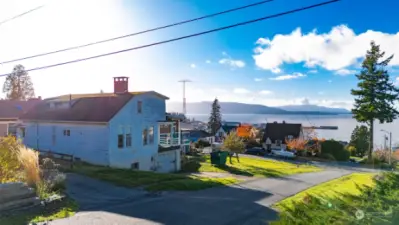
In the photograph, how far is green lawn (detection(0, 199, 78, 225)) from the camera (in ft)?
29.0

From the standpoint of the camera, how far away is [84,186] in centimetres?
1477

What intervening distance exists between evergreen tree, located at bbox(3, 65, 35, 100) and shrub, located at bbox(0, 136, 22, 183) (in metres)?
59.0

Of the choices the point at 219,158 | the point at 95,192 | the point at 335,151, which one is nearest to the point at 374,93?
the point at 335,151

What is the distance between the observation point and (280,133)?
220 feet

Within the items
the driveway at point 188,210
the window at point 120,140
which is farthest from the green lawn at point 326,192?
the window at point 120,140

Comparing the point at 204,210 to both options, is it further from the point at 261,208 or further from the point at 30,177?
the point at 30,177

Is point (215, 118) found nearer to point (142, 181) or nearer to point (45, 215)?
point (142, 181)

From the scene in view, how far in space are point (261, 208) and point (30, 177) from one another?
8.72 meters

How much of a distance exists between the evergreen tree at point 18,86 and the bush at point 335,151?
56.7 metres

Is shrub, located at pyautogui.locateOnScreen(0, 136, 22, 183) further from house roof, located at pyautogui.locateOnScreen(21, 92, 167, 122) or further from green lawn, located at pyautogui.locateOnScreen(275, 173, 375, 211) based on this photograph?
house roof, located at pyautogui.locateOnScreen(21, 92, 167, 122)

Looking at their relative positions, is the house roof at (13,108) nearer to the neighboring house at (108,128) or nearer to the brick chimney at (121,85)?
the neighboring house at (108,128)

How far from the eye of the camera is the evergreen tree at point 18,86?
63000mm

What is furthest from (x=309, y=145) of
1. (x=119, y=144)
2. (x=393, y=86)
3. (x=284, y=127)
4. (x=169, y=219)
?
(x=169, y=219)

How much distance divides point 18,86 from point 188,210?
6361 cm
